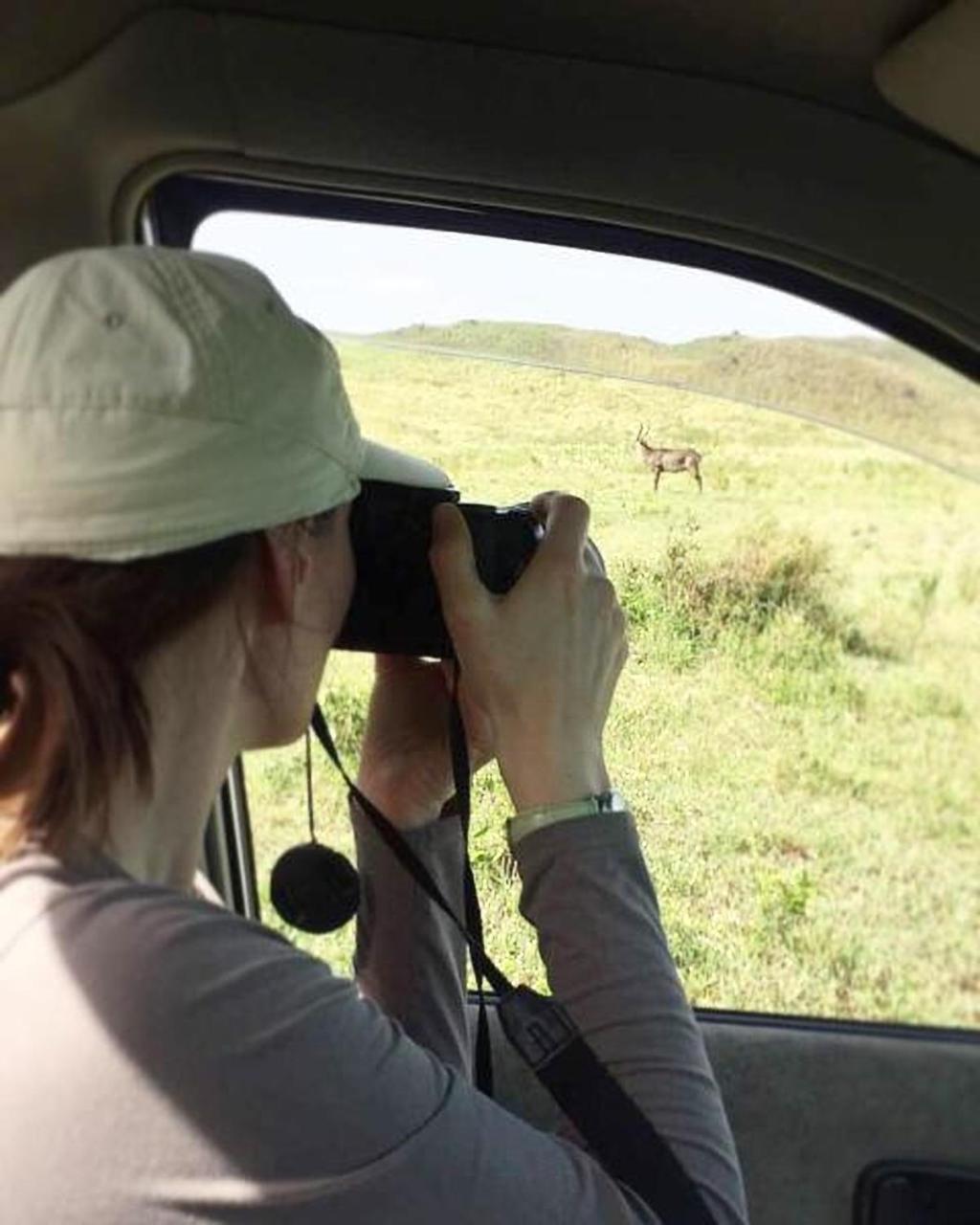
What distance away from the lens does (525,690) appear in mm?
958

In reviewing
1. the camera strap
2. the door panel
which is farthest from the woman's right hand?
the door panel

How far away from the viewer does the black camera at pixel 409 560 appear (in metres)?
0.96

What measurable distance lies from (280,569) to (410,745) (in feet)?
1.17

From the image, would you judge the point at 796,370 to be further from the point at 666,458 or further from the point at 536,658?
the point at 536,658

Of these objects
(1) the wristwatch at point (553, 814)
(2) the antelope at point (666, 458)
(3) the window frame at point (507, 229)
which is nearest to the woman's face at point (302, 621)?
(1) the wristwatch at point (553, 814)

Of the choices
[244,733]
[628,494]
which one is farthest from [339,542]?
[628,494]

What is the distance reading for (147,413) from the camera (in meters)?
0.73

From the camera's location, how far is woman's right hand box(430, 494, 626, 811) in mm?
945

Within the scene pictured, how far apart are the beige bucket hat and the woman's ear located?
0.03m

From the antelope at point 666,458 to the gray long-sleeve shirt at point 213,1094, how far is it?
0.69 m

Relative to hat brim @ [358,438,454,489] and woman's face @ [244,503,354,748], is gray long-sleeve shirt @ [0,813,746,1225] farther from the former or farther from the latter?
hat brim @ [358,438,454,489]

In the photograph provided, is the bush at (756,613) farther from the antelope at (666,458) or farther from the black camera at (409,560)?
the black camera at (409,560)

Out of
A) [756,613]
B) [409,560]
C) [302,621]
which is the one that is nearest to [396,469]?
[409,560]

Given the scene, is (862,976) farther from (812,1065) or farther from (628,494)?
(628,494)
